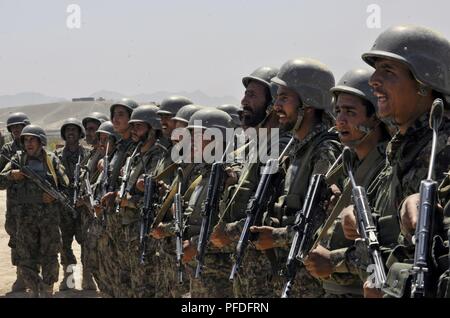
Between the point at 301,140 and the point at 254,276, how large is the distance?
3.89ft

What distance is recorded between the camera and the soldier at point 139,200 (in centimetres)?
841

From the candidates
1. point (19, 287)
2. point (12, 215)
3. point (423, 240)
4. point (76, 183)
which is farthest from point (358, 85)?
point (19, 287)

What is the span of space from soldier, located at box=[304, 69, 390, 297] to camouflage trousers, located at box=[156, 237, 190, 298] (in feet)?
10.5

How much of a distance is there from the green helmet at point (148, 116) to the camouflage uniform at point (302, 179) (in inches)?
170

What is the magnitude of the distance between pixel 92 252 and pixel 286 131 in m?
5.86

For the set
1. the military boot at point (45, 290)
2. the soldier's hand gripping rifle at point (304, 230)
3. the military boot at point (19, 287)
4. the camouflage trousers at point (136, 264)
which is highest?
the soldier's hand gripping rifle at point (304, 230)

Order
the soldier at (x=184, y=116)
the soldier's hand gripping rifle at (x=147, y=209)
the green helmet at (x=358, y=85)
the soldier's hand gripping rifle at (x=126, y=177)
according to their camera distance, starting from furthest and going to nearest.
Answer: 1. the soldier's hand gripping rifle at (x=126, y=177)
2. the soldier at (x=184, y=116)
3. the soldier's hand gripping rifle at (x=147, y=209)
4. the green helmet at (x=358, y=85)

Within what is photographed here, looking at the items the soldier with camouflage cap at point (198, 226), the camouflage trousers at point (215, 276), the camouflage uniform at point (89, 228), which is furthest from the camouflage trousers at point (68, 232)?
the camouflage trousers at point (215, 276)

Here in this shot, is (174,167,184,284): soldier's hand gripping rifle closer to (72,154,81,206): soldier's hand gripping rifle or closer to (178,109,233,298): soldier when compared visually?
(178,109,233,298): soldier

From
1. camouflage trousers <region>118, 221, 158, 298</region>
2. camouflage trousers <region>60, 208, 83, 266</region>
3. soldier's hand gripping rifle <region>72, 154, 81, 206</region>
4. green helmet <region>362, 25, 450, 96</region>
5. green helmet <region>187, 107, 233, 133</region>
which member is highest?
green helmet <region>362, 25, 450, 96</region>

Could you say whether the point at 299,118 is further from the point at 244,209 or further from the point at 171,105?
the point at 171,105

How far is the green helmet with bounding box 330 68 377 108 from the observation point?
4520 millimetres

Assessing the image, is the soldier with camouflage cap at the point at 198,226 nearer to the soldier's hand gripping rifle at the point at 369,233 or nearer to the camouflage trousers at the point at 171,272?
the camouflage trousers at the point at 171,272

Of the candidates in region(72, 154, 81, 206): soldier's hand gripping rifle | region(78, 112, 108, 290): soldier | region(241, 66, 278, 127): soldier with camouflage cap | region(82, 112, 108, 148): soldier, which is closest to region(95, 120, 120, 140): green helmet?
region(78, 112, 108, 290): soldier
